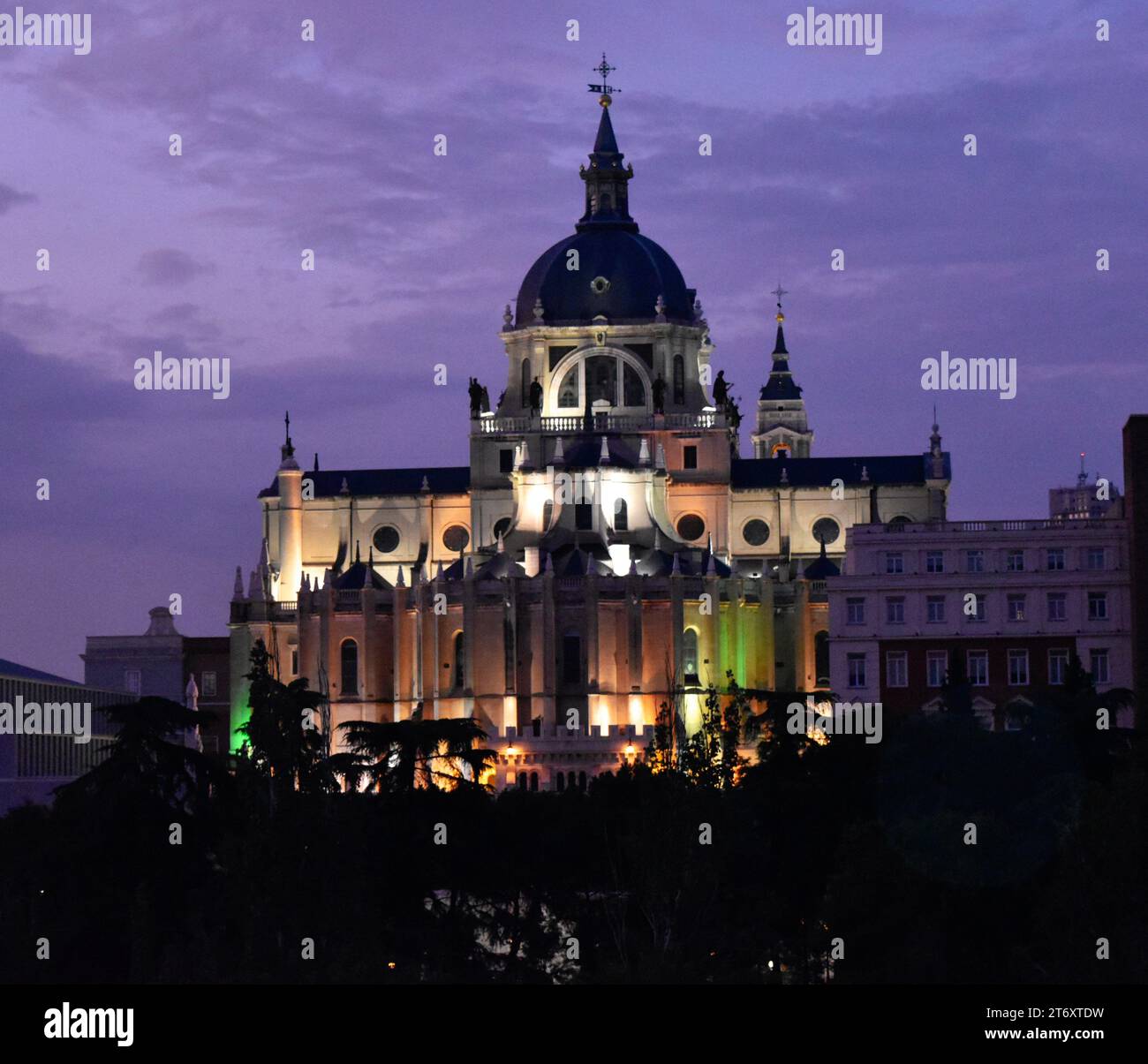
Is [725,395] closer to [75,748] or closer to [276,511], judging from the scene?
[276,511]

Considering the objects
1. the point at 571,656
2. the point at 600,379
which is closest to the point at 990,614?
the point at 571,656

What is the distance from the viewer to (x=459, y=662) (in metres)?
166

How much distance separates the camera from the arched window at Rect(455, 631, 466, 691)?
164 m

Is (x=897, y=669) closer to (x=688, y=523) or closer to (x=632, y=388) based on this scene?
Result: (x=688, y=523)

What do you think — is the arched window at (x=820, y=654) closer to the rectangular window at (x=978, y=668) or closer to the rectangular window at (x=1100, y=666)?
the rectangular window at (x=978, y=668)

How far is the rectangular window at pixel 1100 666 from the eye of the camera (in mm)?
135375

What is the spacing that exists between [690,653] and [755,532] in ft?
50.2

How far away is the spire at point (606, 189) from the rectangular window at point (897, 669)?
5146cm

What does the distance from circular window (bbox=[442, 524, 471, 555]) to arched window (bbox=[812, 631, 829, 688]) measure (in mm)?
22239

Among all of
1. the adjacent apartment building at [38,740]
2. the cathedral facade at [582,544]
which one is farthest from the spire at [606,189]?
the adjacent apartment building at [38,740]

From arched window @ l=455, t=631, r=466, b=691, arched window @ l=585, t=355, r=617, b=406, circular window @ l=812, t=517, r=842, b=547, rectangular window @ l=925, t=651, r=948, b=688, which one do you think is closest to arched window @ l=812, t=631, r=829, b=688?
circular window @ l=812, t=517, r=842, b=547
